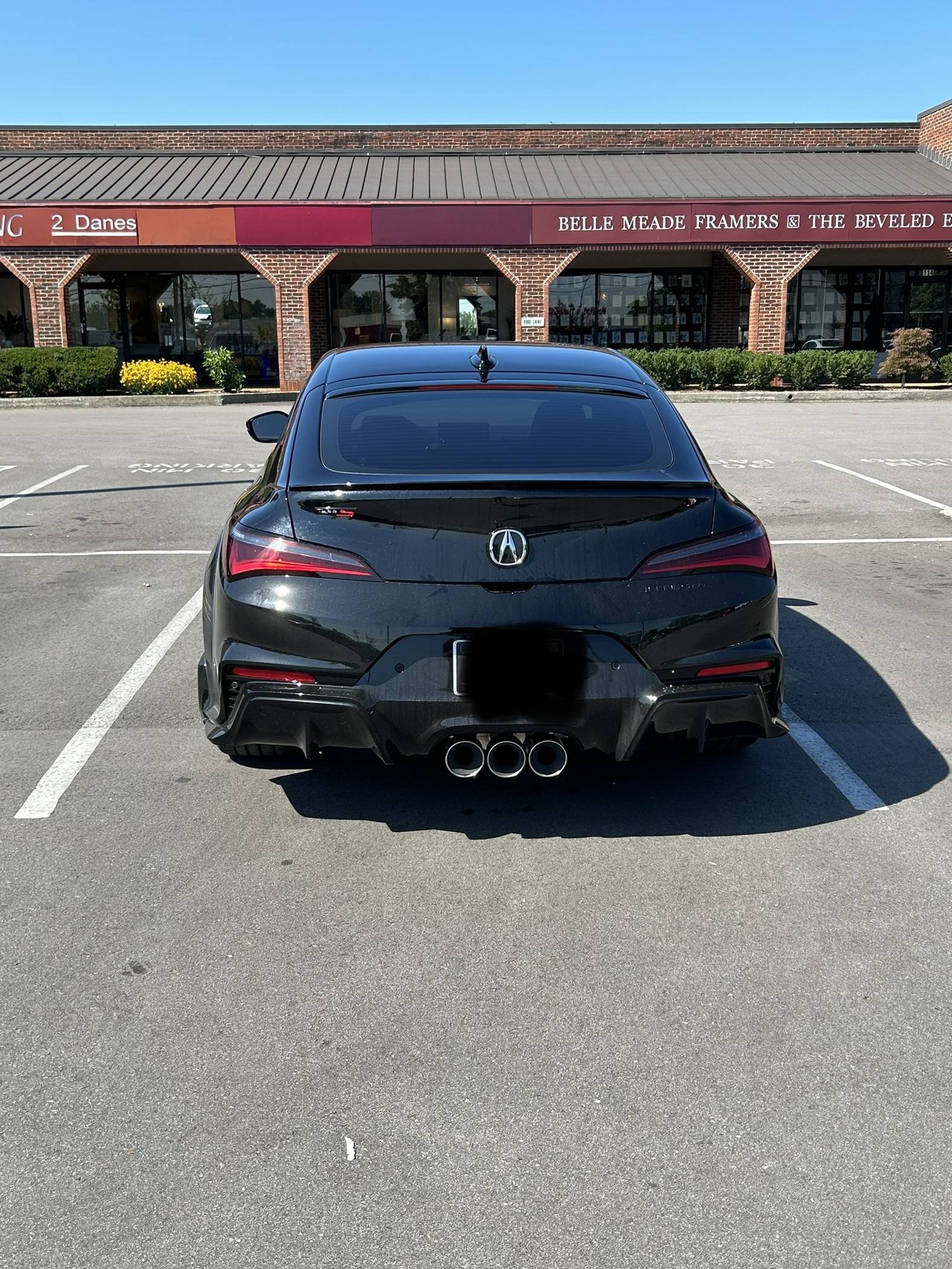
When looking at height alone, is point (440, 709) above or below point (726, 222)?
below

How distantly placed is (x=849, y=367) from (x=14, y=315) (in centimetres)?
2169

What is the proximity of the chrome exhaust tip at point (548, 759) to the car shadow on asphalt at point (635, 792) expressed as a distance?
0.33 meters

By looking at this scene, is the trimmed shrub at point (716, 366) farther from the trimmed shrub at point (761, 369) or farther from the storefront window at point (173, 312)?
the storefront window at point (173, 312)

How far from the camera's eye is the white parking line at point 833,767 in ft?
15.2

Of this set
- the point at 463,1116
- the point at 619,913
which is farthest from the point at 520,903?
the point at 463,1116

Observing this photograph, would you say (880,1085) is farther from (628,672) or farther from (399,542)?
(399,542)

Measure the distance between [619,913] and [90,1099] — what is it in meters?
1.63

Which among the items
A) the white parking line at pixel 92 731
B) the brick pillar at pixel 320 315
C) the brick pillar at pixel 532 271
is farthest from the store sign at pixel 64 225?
the white parking line at pixel 92 731

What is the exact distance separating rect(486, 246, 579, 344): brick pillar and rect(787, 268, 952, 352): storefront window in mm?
7610

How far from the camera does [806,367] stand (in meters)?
28.0

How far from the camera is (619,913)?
12.3 feet

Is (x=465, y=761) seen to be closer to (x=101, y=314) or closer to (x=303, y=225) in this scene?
(x=303, y=225)

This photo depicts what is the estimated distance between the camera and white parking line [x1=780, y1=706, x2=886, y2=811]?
4.62 metres

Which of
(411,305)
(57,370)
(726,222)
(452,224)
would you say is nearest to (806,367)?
(726,222)
